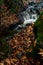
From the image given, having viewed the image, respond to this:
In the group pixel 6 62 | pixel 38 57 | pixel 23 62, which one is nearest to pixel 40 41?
pixel 38 57

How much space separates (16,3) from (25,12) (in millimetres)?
1007

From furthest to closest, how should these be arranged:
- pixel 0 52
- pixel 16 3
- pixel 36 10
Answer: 1. pixel 36 10
2. pixel 16 3
3. pixel 0 52

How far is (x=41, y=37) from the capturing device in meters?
4.18

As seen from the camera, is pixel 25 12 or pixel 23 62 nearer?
pixel 23 62

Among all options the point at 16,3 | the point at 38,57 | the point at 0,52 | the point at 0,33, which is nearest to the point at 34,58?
the point at 38,57

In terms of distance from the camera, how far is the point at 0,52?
571 centimetres

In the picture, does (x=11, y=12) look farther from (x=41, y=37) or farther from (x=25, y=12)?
(x=41, y=37)

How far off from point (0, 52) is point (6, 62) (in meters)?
0.82

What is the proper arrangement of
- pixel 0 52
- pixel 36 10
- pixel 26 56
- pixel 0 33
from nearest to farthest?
pixel 26 56 < pixel 0 52 < pixel 0 33 < pixel 36 10

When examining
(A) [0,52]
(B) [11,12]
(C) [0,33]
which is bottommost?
(A) [0,52]

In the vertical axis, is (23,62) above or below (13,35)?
below

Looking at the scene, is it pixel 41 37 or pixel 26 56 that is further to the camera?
pixel 26 56

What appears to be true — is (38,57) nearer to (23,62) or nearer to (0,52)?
(23,62)

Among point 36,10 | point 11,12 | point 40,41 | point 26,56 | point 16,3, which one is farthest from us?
point 36,10
